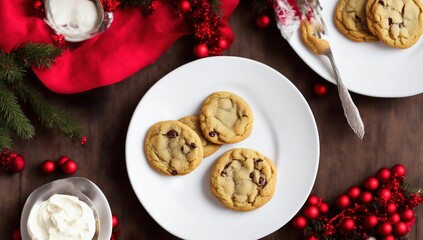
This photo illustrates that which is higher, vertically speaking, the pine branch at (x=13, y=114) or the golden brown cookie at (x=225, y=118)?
the pine branch at (x=13, y=114)

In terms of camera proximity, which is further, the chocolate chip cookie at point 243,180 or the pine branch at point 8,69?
the chocolate chip cookie at point 243,180

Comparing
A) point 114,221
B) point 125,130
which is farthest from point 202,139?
point 114,221

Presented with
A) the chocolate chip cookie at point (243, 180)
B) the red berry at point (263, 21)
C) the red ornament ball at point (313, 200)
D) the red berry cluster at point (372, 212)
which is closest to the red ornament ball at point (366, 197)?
the red berry cluster at point (372, 212)

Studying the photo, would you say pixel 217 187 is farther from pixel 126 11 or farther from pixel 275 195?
pixel 126 11

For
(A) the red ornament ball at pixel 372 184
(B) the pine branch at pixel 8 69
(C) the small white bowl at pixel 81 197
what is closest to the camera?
(B) the pine branch at pixel 8 69

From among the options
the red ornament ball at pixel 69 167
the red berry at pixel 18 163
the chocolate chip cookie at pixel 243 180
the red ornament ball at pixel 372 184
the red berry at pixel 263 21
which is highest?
the red berry at pixel 263 21

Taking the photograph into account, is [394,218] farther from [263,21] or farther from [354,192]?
[263,21]

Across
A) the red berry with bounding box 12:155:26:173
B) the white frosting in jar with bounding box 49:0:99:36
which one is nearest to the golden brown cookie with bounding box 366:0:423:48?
the white frosting in jar with bounding box 49:0:99:36

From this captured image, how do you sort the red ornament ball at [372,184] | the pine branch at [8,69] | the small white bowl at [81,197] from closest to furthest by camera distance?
the pine branch at [8,69] < the small white bowl at [81,197] < the red ornament ball at [372,184]

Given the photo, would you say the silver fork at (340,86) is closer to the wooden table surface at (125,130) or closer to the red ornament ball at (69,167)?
the wooden table surface at (125,130)
